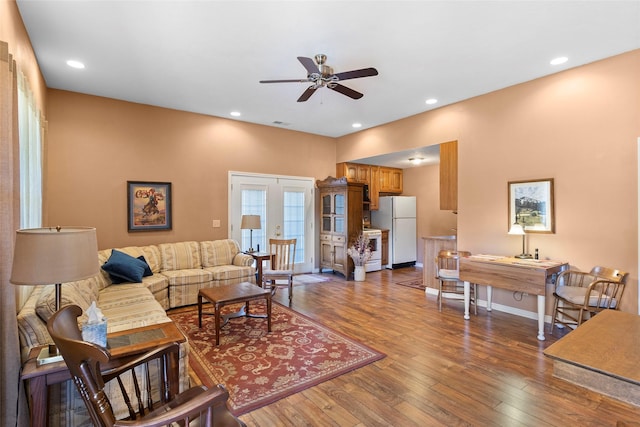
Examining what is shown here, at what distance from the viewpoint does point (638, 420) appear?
210 cm

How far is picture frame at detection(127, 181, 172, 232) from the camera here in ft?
15.7

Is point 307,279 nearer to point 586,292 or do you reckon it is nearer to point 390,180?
point 390,180

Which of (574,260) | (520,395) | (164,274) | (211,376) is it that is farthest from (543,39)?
(164,274)

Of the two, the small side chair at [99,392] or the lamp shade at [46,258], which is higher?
the lamp shade at [46,258]

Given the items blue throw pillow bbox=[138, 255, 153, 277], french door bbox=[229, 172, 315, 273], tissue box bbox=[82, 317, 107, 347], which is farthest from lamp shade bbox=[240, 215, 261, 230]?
tissue box bbox=[82, 317, 107, 347]

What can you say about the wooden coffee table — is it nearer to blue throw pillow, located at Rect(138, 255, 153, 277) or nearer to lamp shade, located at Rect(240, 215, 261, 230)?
blue throw pillow, located at Rect(138, 255, 153, 277)

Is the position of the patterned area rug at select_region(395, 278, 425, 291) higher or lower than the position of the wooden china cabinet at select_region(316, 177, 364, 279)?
lower

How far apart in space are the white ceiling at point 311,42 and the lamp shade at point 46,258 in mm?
2043

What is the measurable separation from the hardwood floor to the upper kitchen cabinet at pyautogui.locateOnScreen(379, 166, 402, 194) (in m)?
4.06

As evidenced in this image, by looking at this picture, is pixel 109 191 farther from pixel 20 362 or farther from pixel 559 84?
pixel 559 84

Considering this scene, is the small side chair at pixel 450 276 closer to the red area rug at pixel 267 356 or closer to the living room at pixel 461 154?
the living room at pixel 461 154

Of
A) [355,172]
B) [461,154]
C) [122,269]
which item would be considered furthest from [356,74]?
[355,172]

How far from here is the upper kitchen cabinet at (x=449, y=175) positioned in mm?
4816

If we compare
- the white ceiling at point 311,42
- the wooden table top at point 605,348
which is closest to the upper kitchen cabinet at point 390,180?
the white ceiling at point 311,42
